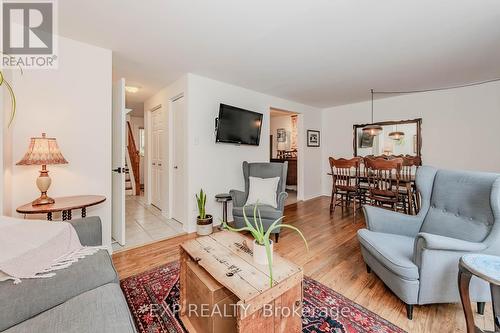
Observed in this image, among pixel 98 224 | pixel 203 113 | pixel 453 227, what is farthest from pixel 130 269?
pixel 453 227

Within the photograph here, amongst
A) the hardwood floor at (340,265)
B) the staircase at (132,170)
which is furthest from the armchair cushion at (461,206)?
the staircase at (132,170)

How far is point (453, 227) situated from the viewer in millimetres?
1667

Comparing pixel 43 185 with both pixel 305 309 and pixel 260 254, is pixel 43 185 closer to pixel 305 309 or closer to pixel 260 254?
pixel 260 254

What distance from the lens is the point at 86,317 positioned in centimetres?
89

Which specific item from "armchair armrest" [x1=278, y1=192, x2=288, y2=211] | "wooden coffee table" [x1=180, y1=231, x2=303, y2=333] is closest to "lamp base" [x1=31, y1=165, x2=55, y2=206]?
"wooden coffee table" [x1=180, y1=231, x2=303, y2=333]

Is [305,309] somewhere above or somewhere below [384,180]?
below

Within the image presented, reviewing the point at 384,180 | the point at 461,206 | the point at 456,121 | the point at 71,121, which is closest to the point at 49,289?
the point at 71,121

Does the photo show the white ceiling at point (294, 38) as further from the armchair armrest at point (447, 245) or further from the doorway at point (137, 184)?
the armchair armrest at point (447, 245)

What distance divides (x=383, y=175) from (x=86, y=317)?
3.87m

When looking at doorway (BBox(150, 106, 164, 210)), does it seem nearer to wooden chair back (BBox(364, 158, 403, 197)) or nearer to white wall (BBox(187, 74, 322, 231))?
white wall (BBox(187, 74, 322, 231))

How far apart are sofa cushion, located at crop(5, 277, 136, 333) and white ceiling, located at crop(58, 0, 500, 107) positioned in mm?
2017

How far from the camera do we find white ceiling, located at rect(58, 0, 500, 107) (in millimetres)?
1708

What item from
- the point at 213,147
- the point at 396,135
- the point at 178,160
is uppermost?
the point at 396,135

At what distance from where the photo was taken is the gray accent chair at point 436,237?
1378 millimetres
